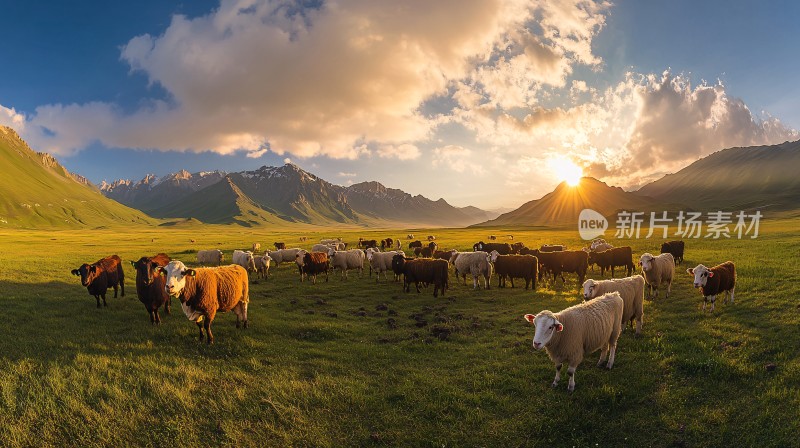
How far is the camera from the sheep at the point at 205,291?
39.6 ft

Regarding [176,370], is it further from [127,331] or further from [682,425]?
[682,425]

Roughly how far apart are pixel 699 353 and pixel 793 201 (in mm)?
263399

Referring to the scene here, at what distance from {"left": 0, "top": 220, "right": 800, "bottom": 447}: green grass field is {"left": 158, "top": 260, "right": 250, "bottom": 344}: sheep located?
0.89m

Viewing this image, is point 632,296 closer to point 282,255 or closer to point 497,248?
point 497,248

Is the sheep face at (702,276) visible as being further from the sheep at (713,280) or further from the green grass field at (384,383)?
the green grass field at (384,383)

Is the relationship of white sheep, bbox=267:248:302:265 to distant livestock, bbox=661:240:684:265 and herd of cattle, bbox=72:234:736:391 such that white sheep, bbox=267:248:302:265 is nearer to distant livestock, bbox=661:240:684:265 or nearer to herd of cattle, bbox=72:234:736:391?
herd of cattle, bbox=72:234:736:391

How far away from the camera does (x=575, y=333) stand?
9.88 metres

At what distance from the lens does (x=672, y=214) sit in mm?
163125

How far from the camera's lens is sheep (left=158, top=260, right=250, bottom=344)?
12080mm

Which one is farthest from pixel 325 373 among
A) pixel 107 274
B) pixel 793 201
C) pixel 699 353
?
pixel 793 201

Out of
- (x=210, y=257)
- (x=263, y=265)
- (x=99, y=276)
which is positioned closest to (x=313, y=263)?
(x=263, y=265)

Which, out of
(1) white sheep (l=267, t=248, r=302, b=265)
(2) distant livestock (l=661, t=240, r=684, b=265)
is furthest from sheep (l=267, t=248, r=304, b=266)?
(2) distant livestock (l=661, t=240, r=684, b=265)

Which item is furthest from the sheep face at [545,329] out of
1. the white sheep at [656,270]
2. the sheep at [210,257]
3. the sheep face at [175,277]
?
the sheep at [210,257]

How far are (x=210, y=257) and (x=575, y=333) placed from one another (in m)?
38.4
